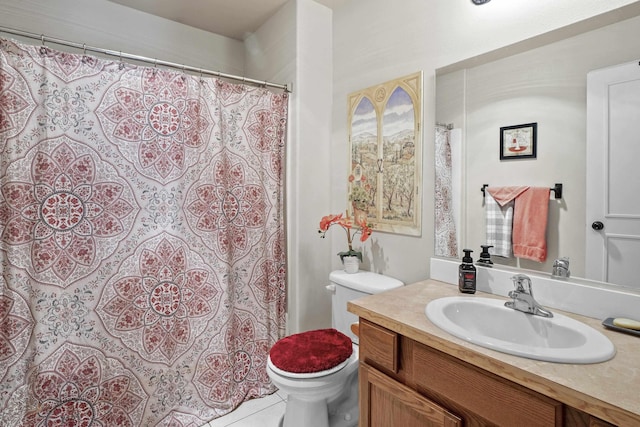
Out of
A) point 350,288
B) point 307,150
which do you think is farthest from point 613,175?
point 307,150

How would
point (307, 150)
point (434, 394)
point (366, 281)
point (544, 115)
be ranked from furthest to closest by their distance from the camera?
point (307, 150), point (366, 281), point (544, 115), point (434, 394)

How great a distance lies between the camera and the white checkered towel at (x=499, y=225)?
4.29 ft

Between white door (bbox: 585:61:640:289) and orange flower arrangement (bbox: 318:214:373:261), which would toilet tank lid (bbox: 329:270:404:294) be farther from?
white door (bbox: 585:61:640:289)

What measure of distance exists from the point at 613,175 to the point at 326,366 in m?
1.30

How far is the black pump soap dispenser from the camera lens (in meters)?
1.34

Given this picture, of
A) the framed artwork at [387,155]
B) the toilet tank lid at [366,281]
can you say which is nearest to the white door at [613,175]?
the framed artwork at [387,155]

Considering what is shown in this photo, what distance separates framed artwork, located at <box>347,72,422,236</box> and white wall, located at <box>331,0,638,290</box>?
50 millimetres

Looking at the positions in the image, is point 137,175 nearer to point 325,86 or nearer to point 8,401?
point 8,401

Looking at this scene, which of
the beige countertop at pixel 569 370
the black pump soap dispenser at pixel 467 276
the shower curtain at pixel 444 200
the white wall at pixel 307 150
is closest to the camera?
the beige countertop at pixel 569 370

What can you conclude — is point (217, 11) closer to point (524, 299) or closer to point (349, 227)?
point (349, 227)

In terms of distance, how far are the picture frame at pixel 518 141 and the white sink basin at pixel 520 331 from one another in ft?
1.90

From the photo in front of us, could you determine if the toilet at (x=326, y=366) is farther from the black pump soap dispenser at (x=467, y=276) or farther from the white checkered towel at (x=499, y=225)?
the white checkered towel at (x=499, y=225)

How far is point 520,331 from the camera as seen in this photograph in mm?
1119

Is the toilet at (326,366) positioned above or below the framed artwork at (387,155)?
below
